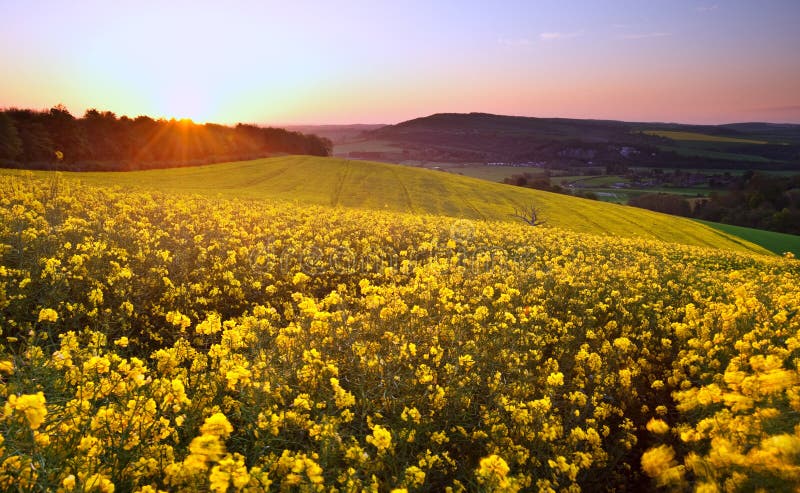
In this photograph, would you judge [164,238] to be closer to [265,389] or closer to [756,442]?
[265,389]

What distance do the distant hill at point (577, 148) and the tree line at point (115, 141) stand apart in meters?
47.0

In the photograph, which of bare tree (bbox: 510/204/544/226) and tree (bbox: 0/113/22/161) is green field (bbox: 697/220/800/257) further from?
tree (bbox: 0/113/22/161)

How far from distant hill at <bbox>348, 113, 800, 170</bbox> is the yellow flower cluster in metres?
101


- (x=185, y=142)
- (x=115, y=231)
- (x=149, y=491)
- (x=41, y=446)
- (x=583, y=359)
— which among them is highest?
(x=185, y=142)

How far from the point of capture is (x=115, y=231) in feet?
29.9

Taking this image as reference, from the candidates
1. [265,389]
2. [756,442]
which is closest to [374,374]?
[265,389]

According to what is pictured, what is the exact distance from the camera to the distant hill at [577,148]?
394ft

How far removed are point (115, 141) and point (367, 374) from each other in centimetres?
6356

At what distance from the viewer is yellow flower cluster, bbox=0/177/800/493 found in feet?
9.34

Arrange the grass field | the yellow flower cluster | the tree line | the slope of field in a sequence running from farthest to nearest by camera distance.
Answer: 1. the grass field
2. the tree line
3. the slope of field
4. the yellow flower cluster

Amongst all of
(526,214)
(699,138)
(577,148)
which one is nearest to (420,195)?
(526,214)

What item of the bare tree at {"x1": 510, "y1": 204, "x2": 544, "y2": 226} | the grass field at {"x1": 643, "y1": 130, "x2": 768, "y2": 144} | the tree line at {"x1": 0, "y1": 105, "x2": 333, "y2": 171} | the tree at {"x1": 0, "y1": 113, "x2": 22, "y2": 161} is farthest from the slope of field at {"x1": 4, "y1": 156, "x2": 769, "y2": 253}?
the grass field at {"x1": 643, "y1": 130, "x2": 768, "y2": 144}

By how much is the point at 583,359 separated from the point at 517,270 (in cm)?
372

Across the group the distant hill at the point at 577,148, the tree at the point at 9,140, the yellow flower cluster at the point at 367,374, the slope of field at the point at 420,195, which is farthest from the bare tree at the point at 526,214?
the distant hill at the point at 577,148
